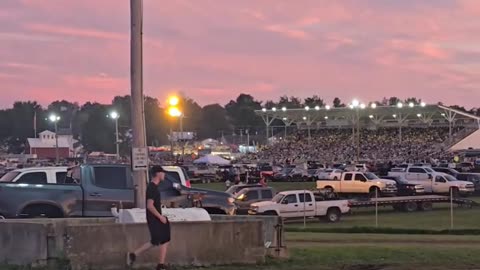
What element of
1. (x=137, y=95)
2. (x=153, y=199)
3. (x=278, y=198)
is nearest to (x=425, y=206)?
(x=278, y=198)

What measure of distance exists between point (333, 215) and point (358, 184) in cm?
1366

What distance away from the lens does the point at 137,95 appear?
49.2 feet

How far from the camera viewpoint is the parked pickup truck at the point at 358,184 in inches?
1880

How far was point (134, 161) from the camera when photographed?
14680 mm

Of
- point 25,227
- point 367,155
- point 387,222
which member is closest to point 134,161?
point 25,227

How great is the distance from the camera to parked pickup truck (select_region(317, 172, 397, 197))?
47.8m

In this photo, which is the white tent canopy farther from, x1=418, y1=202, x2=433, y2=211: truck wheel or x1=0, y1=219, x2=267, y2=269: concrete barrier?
x1=0, y1=219, x2=267, y2=269: concrete barrier

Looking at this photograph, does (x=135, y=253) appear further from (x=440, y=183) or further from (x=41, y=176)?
(x=440, y=183)

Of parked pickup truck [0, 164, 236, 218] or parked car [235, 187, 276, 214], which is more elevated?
parked pickup truck [0, 164, 236, 218]

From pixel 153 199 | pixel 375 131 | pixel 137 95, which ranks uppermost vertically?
pixel 375 131

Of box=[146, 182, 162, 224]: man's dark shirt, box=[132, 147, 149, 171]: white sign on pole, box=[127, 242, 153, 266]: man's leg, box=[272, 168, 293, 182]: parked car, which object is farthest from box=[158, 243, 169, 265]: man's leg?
box=[272, 168, 293, 182]: parked car

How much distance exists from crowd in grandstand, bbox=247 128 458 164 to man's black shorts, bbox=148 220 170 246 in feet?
319

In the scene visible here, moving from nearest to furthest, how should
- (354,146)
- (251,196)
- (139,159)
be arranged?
(139,159), (251,196), (354,146)

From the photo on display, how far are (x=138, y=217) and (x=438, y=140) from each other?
111425 millimetres
